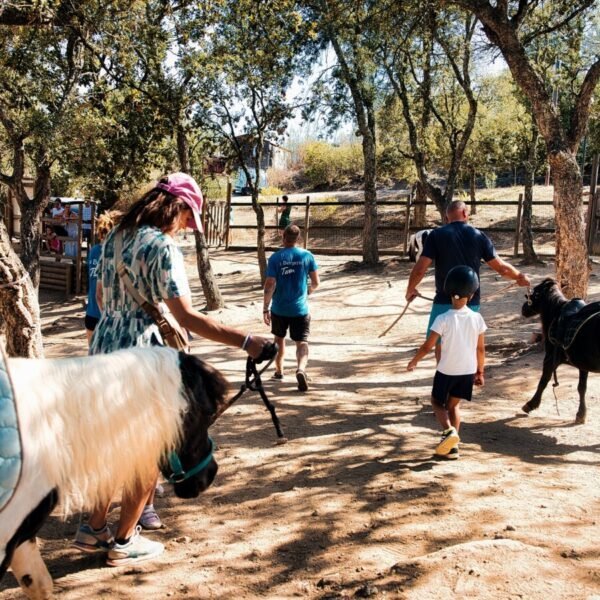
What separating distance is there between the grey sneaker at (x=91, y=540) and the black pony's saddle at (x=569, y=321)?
3961 millimetres

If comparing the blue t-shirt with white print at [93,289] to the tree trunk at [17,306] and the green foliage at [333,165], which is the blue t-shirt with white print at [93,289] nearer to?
the tree trunk at [17,306]

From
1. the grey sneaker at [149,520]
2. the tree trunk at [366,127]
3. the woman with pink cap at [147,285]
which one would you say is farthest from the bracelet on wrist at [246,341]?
the tree trunk at [366,127]

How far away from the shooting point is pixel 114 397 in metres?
2.09

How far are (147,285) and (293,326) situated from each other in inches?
162

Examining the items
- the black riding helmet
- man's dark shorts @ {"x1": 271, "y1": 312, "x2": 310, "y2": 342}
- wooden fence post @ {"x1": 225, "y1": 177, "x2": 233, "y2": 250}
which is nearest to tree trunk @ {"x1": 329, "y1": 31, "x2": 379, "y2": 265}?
wooden fence post @ {"x1": 225, "y1": 177, "x2": 233, "y2": 250}

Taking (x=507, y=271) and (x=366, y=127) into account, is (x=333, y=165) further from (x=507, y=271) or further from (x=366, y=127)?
(x=507, y=271)

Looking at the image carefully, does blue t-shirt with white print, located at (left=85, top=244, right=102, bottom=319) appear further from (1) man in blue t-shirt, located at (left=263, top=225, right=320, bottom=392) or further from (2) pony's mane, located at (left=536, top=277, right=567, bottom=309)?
(2) pony's mane, located at (left=536, top=277, right=567, bottom=309)

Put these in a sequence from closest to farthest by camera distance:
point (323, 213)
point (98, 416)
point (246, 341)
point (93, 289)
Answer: point (98, 416) < point (246, 341) < point (93, 289) < point (323, 213)

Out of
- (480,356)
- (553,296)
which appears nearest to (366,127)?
(553,296)

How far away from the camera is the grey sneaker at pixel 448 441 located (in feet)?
14.5

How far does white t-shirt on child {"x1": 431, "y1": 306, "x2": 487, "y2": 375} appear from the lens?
452 centimetres

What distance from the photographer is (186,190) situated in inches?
116

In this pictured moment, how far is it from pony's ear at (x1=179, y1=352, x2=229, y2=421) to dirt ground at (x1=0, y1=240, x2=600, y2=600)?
45.6 inches

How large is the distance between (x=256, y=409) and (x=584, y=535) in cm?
320
